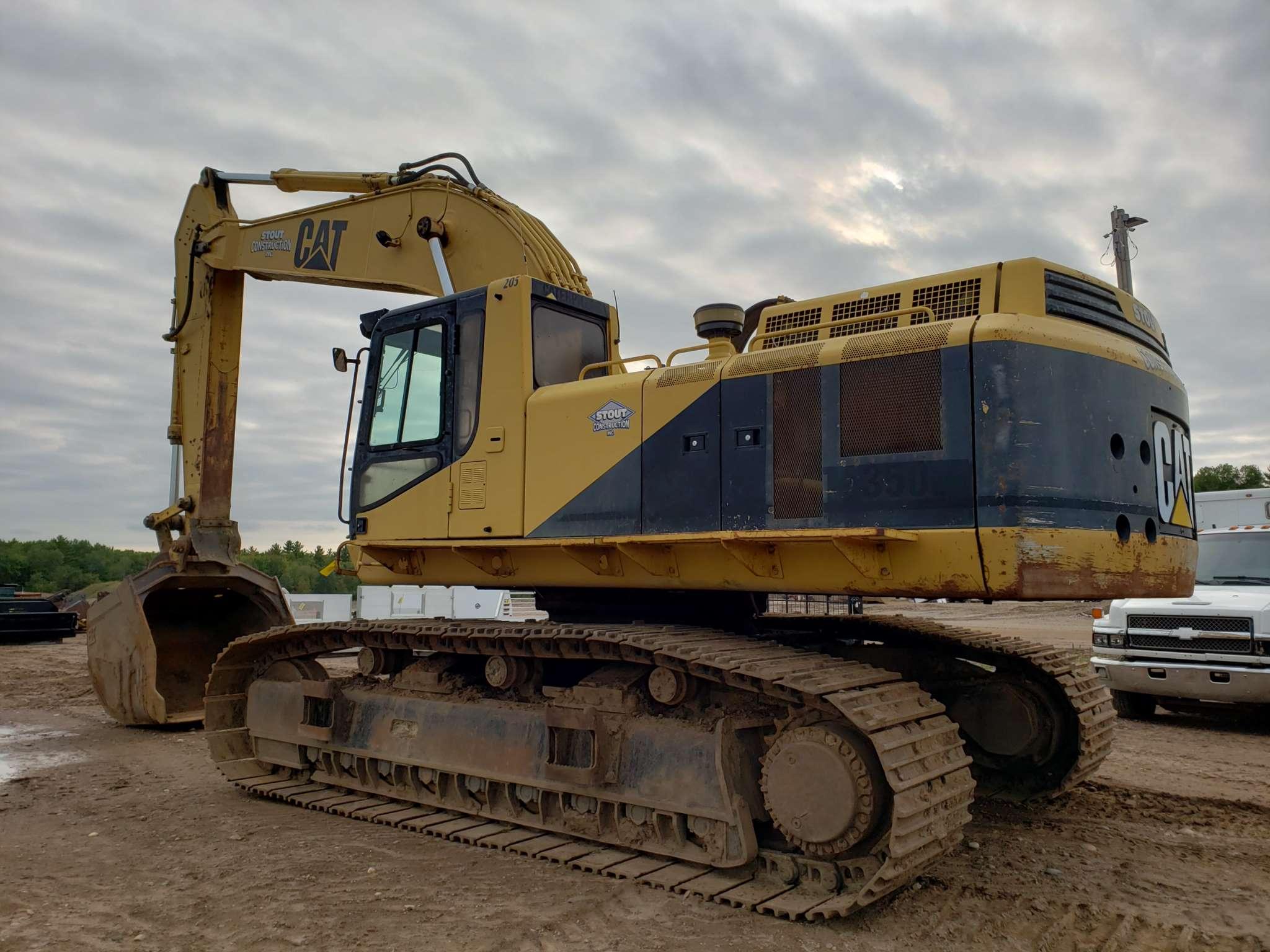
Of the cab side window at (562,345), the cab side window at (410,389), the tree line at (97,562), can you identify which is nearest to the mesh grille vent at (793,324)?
the cab side window at (562,345)

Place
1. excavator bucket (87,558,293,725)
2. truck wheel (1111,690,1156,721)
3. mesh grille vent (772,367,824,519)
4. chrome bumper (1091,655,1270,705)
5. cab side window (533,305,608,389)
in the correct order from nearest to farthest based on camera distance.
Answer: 1. mesh grille vent (772,367,824,519)
2. cab side window (533,305,608,389)
3. chrome bumper (1091,655,1270,705)
4. excavator bucket (87,558,293,725)
5. truck wheel (1111,690,1156,721)

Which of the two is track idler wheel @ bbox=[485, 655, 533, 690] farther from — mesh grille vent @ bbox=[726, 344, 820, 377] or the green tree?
the green tree

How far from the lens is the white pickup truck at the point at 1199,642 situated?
9.25 metres

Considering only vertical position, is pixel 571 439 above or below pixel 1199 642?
above

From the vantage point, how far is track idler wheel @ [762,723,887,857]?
4.43 metres

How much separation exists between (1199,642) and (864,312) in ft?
21.7

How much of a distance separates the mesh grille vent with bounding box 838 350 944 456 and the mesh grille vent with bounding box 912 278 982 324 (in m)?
0.34

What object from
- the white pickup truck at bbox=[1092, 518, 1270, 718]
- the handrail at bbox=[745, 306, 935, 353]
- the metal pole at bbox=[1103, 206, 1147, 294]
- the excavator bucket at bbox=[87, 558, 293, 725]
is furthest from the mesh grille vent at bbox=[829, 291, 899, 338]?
the metal pole at bbox=[1103, 206, 1147, 294]

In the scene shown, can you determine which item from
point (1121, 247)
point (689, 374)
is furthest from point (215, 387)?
point (1121, 247)

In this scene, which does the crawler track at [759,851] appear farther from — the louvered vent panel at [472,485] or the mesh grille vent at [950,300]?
the mesh grille vent at [950,300]

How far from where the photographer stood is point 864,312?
5.30 m

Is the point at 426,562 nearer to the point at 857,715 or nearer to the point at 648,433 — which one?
the point at 648,433

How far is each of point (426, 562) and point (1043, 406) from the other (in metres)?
4.07

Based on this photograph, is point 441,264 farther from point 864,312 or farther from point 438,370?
point 864,312
